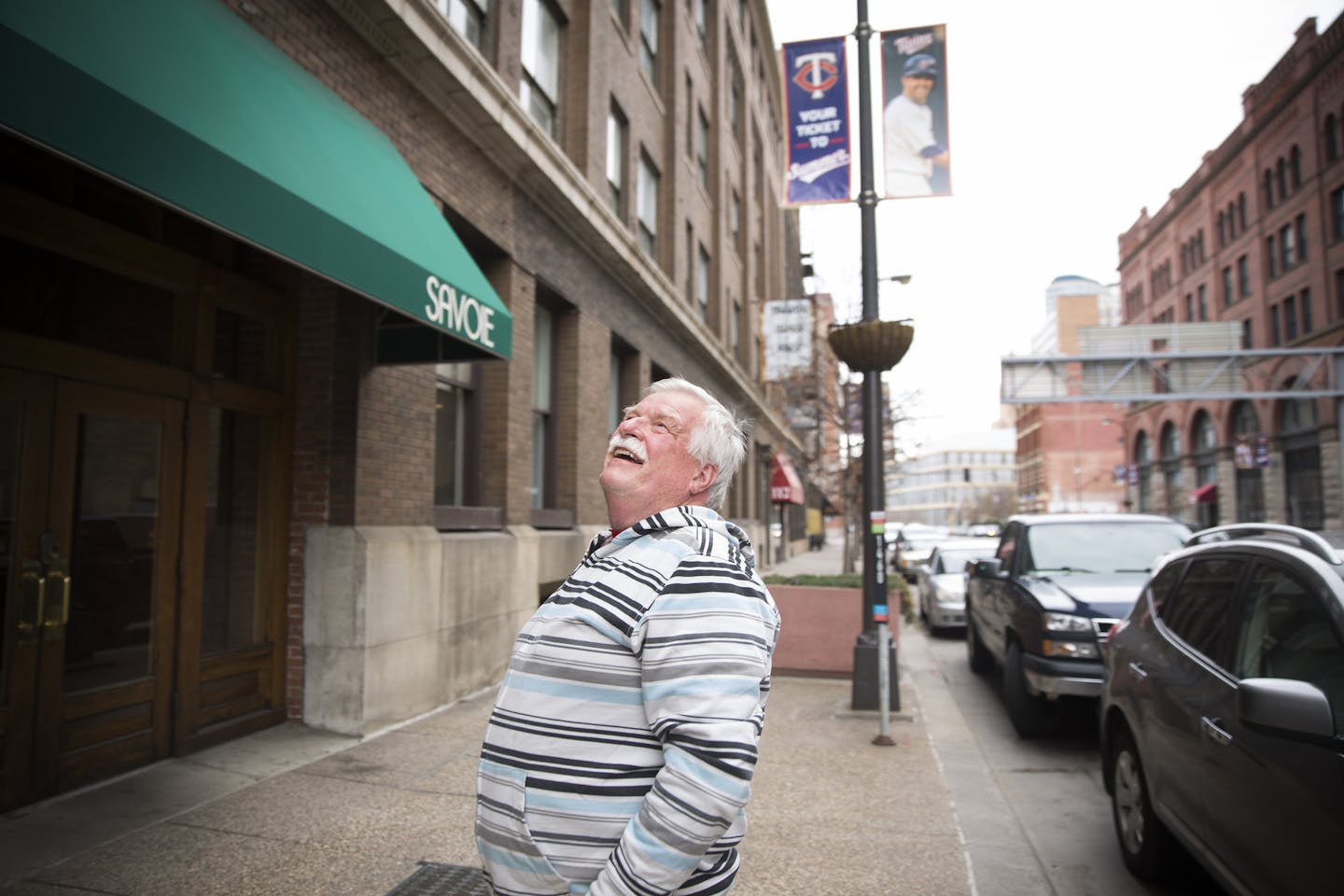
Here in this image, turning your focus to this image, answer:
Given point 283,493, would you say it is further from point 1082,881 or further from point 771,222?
point 771,222

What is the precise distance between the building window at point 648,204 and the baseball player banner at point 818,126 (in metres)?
5.55

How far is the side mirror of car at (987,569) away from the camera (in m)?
8.67

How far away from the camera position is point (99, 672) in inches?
201

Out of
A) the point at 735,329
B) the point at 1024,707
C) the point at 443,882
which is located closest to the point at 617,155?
the point at 1024,707

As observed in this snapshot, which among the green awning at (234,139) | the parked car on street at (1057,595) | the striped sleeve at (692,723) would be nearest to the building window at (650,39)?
the green awning at (234,139)

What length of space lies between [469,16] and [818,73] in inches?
147

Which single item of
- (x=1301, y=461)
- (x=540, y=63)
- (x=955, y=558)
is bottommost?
(x=955, y=558)

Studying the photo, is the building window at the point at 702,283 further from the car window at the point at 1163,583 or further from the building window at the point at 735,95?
the car window at the point at 1163,583

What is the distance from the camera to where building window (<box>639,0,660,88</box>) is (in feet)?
52.1

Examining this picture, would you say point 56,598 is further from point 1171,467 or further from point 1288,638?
point 1171,467

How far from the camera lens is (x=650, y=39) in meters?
16.3

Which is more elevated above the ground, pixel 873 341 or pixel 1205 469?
pixel 1205 469

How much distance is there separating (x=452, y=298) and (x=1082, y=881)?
5.00 metres

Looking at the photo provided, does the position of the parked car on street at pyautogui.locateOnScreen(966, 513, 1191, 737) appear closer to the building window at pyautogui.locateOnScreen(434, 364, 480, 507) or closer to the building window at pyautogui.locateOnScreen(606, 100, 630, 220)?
the building window at pyautogui.locateOnScreen(434, 364, 480, 507)
